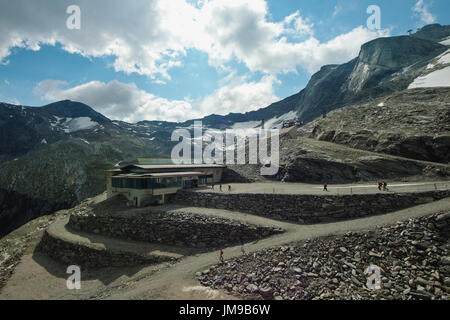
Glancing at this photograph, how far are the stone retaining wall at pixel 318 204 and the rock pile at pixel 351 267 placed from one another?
438 centimetres

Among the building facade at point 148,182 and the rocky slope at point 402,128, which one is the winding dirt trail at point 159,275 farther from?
the rocky slope at point 402,128

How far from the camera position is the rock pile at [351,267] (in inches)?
567

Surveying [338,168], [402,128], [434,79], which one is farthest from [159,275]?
[434,79]

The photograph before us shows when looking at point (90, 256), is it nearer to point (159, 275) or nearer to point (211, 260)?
point (159, 275)

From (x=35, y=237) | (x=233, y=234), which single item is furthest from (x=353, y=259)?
(x=35, y=237)

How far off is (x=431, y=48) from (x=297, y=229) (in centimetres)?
17311

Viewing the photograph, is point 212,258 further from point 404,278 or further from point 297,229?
point 404,278

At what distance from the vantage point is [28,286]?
885 inches

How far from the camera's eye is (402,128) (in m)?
42.6

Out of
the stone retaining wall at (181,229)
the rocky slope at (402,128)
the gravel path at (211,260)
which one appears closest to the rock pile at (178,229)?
the stone retaining wall at (181,229)

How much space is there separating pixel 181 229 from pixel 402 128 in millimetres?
47110

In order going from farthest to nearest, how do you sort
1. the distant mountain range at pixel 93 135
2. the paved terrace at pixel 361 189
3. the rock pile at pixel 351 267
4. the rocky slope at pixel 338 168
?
the distant mountain range at pixel 93 135 → the rocky slope at pixel 338 168 → the paved terrace at pixel 361 189 → the rock pile at pixel 351 267

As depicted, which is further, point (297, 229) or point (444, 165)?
point (444, 165)

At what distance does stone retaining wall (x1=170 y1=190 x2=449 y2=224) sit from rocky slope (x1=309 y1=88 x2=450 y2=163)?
19.2 m
